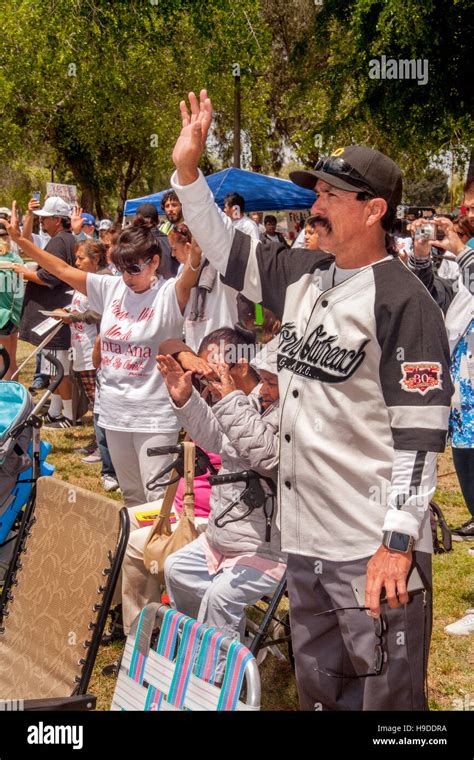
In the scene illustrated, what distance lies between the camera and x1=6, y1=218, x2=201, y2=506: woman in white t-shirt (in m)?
4.60

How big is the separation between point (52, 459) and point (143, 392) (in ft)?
11.4

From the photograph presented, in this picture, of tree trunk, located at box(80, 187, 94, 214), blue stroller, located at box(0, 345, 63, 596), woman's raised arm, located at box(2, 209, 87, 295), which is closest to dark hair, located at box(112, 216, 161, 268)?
woman's raised arm, located at box(2, 209, 87, 295)

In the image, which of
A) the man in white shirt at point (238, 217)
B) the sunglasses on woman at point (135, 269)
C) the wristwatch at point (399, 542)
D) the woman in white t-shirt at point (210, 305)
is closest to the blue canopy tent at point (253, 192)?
the man in white shirt at point (238, 217)

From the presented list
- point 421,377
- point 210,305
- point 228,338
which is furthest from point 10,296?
point 421,377

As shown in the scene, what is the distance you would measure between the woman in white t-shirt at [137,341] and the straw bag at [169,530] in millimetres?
735

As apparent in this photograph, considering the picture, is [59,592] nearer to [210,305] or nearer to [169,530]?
[169,530]

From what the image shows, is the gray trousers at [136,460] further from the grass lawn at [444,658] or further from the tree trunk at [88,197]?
the tree trunk at [88,197]

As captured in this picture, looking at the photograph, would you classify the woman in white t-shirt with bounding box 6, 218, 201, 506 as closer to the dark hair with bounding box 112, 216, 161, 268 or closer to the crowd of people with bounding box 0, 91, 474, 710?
the dark hair with bounding box 112, 216, 161, 268

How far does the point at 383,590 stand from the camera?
2.37 metres

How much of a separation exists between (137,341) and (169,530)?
123 cm

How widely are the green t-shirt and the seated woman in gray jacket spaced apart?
160 inches

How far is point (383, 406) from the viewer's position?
2420 millimetres

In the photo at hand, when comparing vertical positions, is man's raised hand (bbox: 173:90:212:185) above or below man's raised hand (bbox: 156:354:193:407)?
above

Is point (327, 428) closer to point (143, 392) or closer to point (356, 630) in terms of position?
point (356, 630)
